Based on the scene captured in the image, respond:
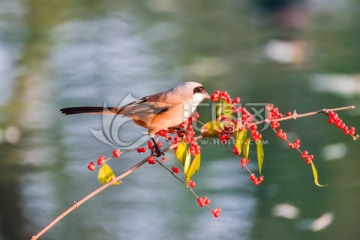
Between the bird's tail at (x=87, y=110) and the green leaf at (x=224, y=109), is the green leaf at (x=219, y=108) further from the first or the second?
the bird's tail at (x=87, y=110)

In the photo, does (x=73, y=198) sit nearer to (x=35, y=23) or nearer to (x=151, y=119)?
(x=35, y=23)

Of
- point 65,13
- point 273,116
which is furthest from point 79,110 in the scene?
point 65,13

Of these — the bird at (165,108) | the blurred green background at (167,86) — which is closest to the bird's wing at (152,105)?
the bird at (165,108)

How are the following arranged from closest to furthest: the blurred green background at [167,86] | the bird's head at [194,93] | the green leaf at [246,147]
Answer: the green leaf at [246,147] < the bird's head at [194,93] < the blurred green background at [167,86]

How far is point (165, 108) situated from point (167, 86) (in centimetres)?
98

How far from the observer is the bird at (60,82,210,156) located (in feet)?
2.77

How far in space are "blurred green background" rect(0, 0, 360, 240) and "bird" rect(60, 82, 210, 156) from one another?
2.94 feet

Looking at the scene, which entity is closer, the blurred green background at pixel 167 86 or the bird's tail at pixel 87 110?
the bird's tail at pixel 87 110

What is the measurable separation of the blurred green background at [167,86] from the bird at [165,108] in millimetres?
897

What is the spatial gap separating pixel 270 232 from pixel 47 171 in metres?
0.74

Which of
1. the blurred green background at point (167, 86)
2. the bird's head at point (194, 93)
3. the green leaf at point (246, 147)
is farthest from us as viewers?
the blurred green background at point (167, 86)

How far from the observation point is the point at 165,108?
860 millimetres

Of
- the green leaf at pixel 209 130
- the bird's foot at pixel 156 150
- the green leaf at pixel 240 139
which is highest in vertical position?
the green leaf at pixel 209 130

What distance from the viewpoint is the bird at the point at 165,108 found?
845 mm
